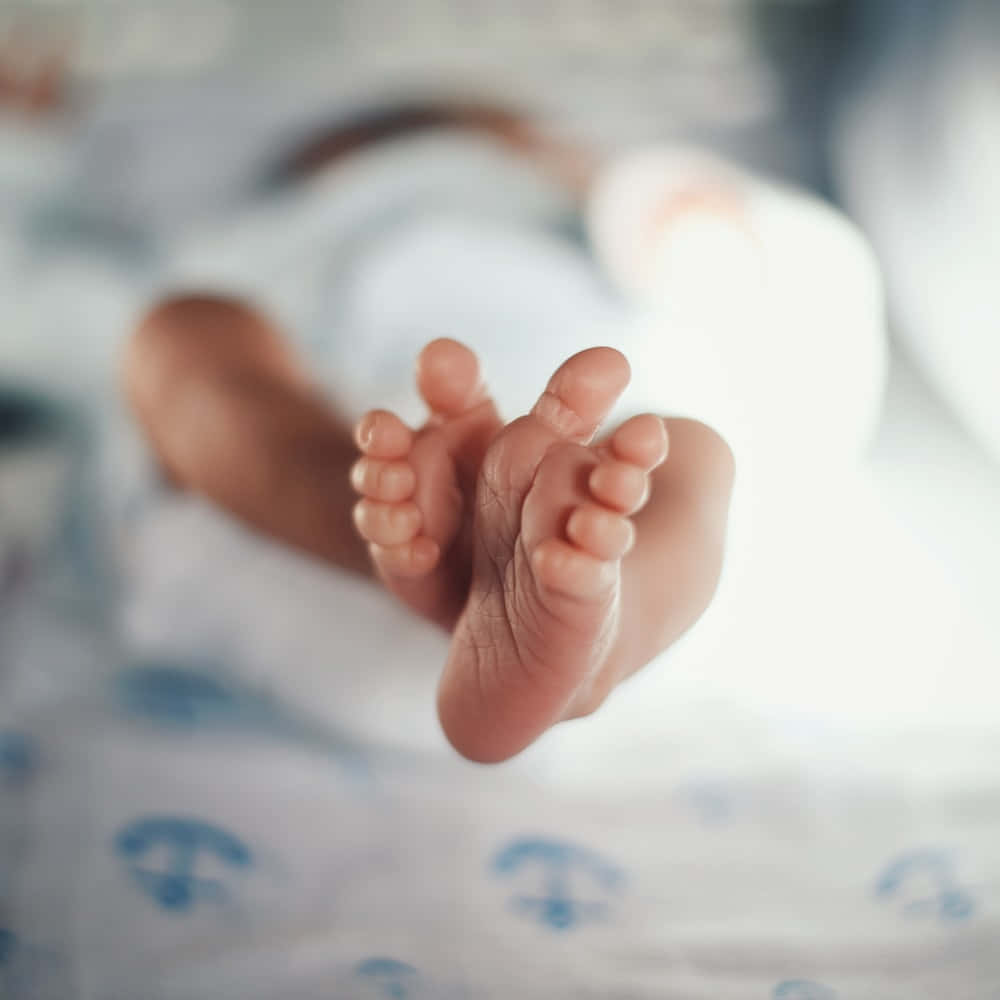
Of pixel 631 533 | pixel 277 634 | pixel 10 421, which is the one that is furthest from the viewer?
pixel 10 421

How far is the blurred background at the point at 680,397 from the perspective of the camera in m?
0.49

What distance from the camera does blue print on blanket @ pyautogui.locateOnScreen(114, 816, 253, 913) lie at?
0.44 metres

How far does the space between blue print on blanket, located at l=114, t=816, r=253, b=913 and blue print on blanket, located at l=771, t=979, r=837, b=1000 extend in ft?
0.77

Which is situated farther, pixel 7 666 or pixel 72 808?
pixel 7 666

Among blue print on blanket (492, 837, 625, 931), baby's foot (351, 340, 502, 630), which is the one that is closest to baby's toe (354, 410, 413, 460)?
baby's foot (351, 340, 502, 630)

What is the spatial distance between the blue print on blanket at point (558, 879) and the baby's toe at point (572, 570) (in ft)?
0.63

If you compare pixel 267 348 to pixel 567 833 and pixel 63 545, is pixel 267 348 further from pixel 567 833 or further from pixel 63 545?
pixel 567 833

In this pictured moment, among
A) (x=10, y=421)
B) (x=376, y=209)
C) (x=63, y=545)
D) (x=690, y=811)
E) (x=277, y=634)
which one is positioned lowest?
(x=690, y=811)

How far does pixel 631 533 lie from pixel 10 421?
0.75 m

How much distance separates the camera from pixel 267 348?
62 cm

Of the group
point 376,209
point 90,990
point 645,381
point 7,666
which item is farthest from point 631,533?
point 376,209

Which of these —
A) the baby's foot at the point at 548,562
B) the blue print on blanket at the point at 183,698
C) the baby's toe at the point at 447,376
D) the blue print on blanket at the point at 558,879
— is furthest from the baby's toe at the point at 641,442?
the blue print on blanket at the point at 183,698

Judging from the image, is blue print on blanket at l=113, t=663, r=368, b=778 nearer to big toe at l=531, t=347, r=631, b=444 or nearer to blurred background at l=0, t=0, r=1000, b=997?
blurred background at l=0, t=0, r=1000, b=997

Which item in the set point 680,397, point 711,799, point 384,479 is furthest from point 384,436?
point 711,799
